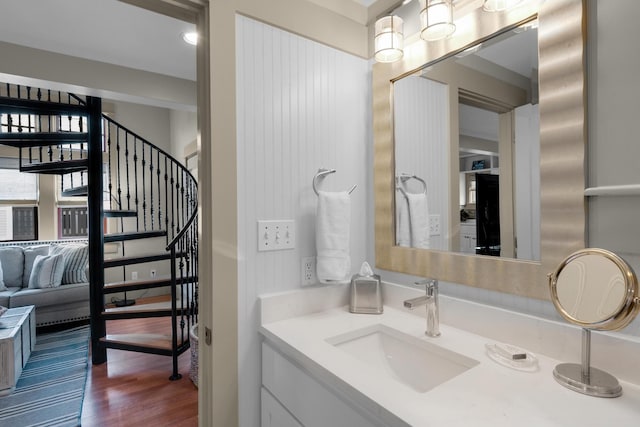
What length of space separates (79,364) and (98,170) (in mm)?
1730

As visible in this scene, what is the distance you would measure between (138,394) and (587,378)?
2732 millimetres

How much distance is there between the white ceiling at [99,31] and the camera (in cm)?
190

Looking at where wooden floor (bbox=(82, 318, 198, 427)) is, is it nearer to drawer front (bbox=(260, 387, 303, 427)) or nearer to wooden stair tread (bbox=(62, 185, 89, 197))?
drawer front (bbox=(260, 387, 303, 427))

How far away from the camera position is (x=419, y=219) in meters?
1.34

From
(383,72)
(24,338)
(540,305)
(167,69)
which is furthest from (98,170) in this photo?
(540,305)

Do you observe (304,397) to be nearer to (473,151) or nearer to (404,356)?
(404,356)

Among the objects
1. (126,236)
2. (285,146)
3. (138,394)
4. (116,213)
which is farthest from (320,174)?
(116,213)

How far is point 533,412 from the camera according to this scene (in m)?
0.67

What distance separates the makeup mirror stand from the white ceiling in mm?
2466

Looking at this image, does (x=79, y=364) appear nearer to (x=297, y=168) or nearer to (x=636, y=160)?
(x=297, y=168)

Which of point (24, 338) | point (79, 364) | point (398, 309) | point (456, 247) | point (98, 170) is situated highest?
point (98, 170)

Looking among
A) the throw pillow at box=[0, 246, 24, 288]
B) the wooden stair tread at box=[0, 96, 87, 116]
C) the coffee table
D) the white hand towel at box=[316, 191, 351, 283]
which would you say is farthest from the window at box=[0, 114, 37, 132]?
the white hand towel at box=[316, 191, 351, 283]

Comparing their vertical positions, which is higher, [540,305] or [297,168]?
[297,168]

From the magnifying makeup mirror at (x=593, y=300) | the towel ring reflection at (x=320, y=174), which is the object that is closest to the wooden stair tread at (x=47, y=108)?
the towel ring reflection at (x=320, y=174)
